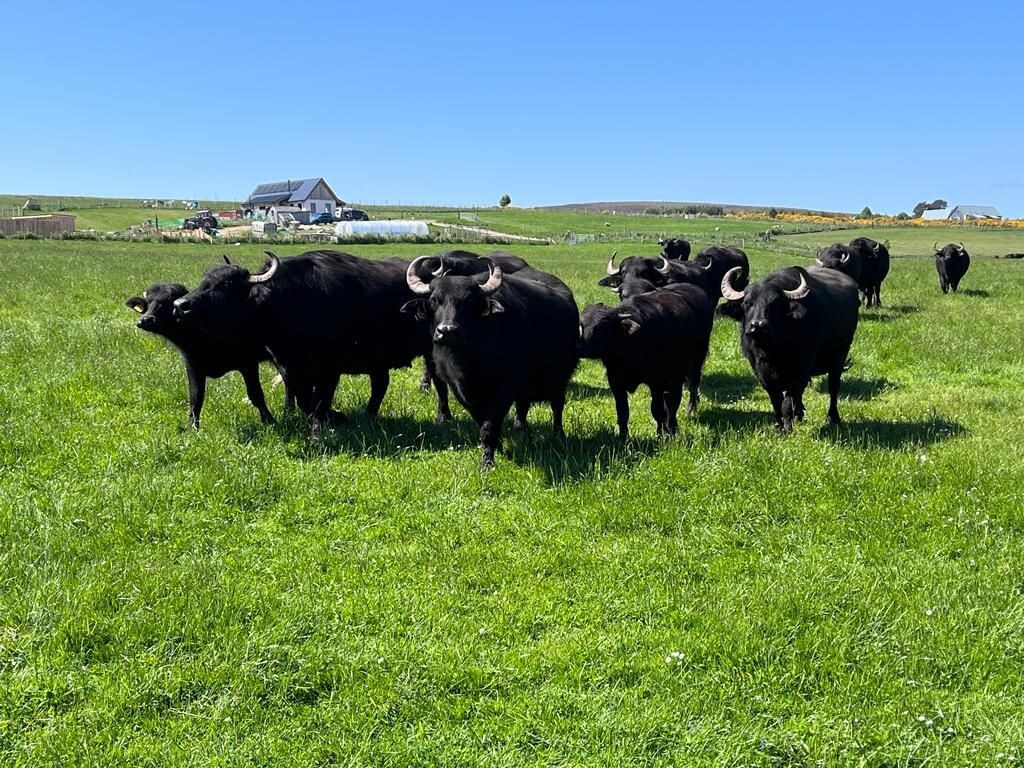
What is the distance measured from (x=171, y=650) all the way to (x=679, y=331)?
23.6 ft

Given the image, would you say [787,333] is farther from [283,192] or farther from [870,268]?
[283,192]

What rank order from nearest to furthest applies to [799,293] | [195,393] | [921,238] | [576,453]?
[576,453]
[195,393]
[799,293]
[921,238]

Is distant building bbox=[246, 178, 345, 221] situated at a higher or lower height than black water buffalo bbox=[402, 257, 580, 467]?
higher

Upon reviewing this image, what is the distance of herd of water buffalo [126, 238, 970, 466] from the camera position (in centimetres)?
901

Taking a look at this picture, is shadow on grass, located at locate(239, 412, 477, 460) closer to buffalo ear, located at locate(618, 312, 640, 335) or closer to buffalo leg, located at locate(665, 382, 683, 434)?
buffalo ear, located at locate(618, 312, 640, 335)

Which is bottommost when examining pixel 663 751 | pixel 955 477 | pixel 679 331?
pixel 663 751

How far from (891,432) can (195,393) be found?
8.81 m

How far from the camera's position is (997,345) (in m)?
16.3

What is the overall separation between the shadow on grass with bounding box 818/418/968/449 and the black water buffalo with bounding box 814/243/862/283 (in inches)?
404

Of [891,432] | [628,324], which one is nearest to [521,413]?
[628,324]

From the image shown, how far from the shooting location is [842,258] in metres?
20.0

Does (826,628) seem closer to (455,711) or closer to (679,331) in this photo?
(455,711)

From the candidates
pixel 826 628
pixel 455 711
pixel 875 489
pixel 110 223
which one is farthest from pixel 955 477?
pixel 110 223

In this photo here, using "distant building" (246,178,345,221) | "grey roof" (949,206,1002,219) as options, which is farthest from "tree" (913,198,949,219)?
"distant building" (246,178,345,221)
